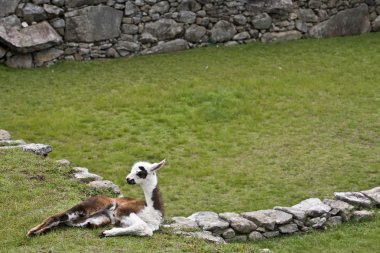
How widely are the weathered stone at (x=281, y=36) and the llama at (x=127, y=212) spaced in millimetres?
11435

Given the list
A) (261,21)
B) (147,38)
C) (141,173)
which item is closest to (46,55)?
(147,38)

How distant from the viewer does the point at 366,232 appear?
28.2ft

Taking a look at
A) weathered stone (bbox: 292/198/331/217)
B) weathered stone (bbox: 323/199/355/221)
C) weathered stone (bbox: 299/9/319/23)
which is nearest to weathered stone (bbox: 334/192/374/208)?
→ weathered stone (bbox: 323/199/355/221)

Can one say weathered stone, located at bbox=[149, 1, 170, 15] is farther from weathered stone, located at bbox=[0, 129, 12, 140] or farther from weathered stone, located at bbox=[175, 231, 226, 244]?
weathered stone, located at bbox=[175, 231, 226, 244]

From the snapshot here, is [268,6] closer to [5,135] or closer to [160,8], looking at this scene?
[160,8]

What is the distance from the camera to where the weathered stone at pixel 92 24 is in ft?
53.1

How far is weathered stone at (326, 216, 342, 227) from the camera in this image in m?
8.83

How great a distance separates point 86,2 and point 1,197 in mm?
8907

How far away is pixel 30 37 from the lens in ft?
51.1

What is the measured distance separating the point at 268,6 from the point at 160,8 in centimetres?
294

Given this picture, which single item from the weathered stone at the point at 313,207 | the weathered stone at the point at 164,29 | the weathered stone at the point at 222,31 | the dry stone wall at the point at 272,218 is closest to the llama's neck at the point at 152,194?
the dry stone wall at the point at 272,218

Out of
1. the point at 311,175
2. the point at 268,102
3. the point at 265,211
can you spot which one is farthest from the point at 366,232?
the point at 268,102

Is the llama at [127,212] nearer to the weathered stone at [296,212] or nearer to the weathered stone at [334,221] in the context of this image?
the weathered stone at [296,212]

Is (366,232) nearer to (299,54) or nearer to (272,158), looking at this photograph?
(272,158)
